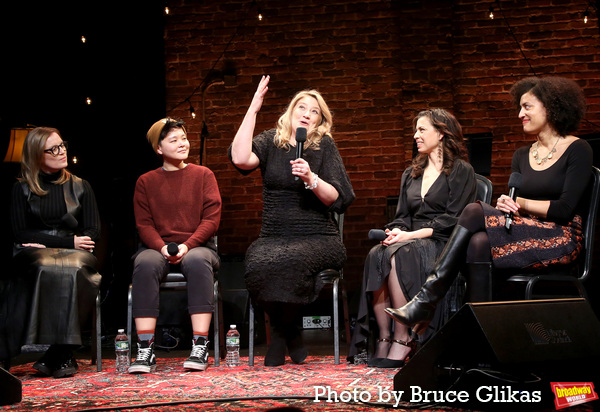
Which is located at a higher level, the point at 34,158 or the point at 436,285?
the point at 34,158

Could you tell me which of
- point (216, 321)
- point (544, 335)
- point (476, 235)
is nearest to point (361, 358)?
point (216, 321)

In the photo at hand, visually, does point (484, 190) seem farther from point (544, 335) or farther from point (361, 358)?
point (544, 335)

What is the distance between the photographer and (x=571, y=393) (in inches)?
73.9

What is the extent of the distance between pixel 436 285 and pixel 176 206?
1542 millimetres

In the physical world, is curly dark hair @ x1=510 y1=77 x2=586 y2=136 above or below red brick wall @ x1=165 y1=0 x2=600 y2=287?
below

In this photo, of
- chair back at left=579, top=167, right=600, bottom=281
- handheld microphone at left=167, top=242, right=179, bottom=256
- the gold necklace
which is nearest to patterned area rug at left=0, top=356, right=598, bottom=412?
handheld microphone at left=167, top=242, right=179, bottom=256

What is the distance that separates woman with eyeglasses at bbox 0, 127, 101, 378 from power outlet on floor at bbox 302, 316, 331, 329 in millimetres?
1890

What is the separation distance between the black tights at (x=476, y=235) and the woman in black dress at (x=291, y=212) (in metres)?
0.75

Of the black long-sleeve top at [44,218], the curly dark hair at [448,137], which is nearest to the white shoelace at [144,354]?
the black long-sleeve top at [44,218]

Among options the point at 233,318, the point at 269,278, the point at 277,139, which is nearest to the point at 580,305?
the point at 269,278

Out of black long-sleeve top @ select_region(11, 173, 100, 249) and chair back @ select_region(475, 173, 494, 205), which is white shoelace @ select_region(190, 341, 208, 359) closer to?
black long-sleeve top @ select_region(11, 173, 100, 249)

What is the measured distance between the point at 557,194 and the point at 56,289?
238cm

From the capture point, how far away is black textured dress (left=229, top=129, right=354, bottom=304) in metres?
3.23

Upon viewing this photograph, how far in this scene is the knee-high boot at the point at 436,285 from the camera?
106 inches
